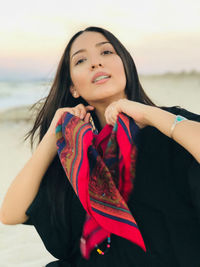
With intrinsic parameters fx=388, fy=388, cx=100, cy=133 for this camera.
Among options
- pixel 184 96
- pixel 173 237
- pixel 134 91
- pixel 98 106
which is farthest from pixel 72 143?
pixel 184 96

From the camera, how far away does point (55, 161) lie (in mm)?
2301

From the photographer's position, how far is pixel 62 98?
261 centimetres

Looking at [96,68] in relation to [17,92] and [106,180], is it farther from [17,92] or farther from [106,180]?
[17,92]

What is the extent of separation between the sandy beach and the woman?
3.67ft

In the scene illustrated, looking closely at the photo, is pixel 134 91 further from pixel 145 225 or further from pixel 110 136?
pixel 145 225

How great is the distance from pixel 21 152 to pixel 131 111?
592 centimetres

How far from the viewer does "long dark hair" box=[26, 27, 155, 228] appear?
214 centimetres

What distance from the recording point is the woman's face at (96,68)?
216 cm

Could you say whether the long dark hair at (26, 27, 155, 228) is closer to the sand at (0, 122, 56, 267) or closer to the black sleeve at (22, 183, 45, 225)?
the black sleeve at (22, 183, 45, 225)

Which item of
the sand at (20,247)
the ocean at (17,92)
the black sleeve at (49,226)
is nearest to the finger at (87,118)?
the black sleeve at (49,226)

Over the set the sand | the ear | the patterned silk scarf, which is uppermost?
the ear

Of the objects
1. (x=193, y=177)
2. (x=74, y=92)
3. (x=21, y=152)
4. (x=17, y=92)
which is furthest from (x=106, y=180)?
(x=17, y=92)

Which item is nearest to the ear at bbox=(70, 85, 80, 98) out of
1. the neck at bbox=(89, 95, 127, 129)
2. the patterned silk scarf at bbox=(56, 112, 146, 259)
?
the neck at bbox=(89, 95, 127, 129)

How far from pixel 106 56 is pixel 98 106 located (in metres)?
0.30
